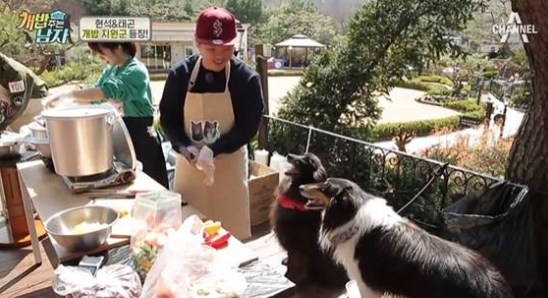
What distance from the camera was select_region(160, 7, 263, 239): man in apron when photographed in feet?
5.66

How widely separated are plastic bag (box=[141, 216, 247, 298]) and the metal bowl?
28cm

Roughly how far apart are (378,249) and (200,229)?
3.21 feet

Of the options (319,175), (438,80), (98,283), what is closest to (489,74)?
(438,80)

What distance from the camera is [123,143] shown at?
168cm

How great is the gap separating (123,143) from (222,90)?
1.63ft

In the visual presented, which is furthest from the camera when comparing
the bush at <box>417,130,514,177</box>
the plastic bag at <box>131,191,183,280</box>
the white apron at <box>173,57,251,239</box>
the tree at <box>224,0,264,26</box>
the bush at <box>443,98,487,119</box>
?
the bush at <box>443,98,487,119</box>

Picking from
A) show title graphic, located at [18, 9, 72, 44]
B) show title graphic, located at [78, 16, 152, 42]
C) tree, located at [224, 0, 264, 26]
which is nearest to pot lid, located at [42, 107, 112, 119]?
show title graphic, located at [78, 16, 152, 42]

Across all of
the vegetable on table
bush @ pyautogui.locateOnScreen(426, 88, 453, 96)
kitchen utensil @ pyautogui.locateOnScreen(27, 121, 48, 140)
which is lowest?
bush @ pyautogui.locateOnScreen(426, 88, 453, 96)

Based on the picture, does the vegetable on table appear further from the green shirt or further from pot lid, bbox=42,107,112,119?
the green shirt

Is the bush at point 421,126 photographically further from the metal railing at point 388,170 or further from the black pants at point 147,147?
the black pants at point 147,147

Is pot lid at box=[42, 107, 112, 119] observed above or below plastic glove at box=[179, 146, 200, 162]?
above

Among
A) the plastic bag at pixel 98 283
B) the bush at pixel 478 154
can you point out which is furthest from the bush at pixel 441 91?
the plastic bag at pixel 98 283

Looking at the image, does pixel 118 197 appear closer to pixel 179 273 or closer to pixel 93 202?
pixel 93 202

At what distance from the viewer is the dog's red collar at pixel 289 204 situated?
2086 mm
